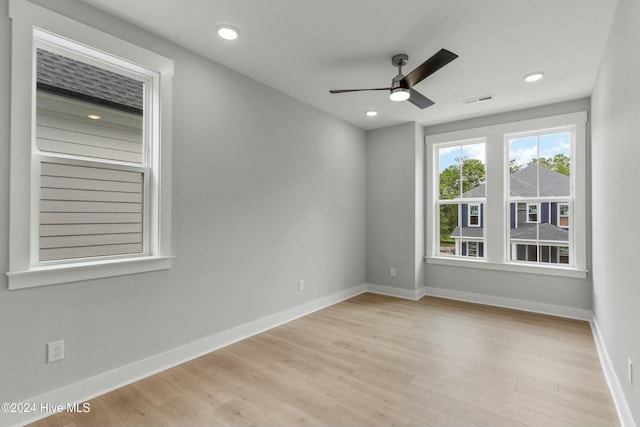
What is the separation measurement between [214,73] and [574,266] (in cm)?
473

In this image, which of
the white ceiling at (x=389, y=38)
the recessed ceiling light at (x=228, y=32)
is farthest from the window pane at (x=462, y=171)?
the recessed ceiling light at (x=228, y=32)

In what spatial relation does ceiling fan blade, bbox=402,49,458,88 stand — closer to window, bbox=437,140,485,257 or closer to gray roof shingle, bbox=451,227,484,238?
window, bbox=437,140,485,257

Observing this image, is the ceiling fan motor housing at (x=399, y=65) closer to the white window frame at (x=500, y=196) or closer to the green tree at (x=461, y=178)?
the white window frame at (x=500, y=196)

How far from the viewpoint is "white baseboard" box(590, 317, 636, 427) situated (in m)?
1.89

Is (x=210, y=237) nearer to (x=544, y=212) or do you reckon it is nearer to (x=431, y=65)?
(x=431, y=65)

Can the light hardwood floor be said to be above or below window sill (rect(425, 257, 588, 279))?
below

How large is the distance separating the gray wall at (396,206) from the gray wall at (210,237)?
0.58 m

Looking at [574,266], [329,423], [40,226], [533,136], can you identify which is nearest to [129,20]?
[40,226]

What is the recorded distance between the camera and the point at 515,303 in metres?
4.29

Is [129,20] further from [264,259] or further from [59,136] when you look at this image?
[264,259]

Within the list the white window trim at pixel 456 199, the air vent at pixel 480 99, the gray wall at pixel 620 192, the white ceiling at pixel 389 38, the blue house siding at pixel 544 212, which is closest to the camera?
the gray wall at pixel 620 192

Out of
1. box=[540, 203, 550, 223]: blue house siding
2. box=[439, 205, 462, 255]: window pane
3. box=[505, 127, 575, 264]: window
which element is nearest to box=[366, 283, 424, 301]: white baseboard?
box=[439, 205, 462, 255]: window pane

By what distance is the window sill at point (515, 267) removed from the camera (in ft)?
12.9

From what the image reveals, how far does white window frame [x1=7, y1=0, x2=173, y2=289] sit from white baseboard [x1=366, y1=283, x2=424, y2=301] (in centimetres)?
342
